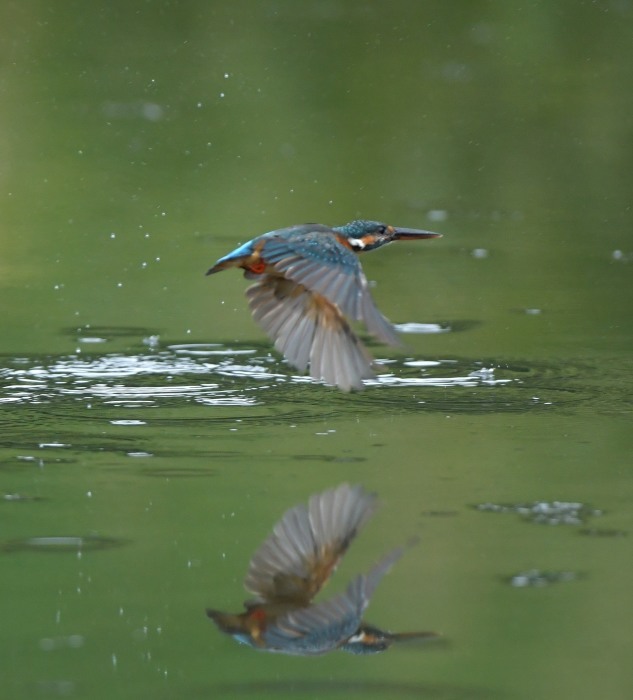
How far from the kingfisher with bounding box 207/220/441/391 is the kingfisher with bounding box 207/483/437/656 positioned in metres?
0.47

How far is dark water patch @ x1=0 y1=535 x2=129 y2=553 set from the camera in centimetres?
327

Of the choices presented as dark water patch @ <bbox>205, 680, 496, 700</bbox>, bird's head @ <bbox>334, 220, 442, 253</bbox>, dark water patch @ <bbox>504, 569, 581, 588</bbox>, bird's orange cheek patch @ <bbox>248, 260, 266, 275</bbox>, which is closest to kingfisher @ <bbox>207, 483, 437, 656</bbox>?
dark water patch @ <bbox>205, 680, 496, 700</bbox>

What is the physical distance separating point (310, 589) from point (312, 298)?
4.35 ft

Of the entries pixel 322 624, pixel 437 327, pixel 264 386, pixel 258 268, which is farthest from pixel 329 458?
pixel 437 327

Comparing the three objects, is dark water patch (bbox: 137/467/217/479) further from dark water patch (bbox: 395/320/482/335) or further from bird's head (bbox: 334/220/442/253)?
dark water patch (bbox: 395/320/482/335)

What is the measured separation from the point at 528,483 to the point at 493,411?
26.8 inches

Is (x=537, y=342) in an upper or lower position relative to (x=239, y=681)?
upper

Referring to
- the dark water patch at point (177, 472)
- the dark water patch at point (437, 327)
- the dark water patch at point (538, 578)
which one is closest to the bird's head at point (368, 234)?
the dark water patch at point (437, 327)

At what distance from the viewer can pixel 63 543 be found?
3311mm

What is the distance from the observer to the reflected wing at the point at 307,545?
307 cm

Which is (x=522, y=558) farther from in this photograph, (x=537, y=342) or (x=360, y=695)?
(x=537, y=342)

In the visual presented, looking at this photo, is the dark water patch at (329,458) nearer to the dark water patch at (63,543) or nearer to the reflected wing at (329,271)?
the reflected wing at (329,271)

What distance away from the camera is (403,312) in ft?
18.6

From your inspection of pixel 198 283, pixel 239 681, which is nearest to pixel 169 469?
pixel 239 681
